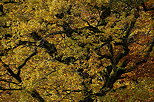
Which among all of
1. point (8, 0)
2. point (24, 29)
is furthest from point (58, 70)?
point (8, 0)

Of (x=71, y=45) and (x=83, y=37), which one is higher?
(x=83, y=37)

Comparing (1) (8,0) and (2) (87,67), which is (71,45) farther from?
(1) (8,0)

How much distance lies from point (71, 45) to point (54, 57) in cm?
130

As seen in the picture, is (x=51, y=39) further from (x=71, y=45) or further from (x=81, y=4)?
(x=81, y=4)

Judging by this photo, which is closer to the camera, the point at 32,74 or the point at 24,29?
the point at 24,29

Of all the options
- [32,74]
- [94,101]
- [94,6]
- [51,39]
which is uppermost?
[94,6]

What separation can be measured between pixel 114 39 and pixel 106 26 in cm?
87

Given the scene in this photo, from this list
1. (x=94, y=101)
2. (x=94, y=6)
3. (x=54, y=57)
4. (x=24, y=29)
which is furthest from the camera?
(x=94, y=101)

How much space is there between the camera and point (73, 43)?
45.9 ft

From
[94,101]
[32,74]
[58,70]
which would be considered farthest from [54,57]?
[94,101]

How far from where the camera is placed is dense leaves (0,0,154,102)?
1353 centimetres

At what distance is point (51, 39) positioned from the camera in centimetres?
1561

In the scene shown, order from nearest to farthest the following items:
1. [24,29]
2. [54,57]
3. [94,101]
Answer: [24,29] → [54,57] → [94,101]

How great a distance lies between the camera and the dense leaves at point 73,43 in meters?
13.5
